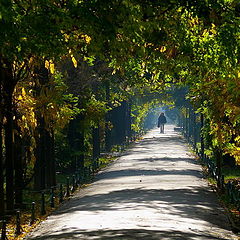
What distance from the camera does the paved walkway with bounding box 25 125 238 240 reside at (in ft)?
48.9

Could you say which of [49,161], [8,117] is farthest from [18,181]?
[49,161]

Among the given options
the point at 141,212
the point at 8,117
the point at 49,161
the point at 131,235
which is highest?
the point at 8,117

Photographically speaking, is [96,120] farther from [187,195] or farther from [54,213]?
[54,213]

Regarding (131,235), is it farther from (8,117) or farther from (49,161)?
(49,161)

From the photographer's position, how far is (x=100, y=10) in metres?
12.3

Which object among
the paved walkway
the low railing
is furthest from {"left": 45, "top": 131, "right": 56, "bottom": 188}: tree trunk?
the paved walkway

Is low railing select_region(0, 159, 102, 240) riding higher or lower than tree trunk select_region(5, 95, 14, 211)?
lower

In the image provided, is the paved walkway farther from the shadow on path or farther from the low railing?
the low railing

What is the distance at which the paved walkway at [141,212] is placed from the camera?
14898 mm

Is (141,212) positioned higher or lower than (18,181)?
lower

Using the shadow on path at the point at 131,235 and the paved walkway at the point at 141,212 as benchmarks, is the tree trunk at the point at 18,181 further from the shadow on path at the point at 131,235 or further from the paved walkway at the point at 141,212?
the shadow on path at the point at 131,235

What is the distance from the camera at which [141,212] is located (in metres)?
19.2

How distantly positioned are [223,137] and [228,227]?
8.55m

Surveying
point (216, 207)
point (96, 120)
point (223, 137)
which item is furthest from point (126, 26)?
point (96, 120)
